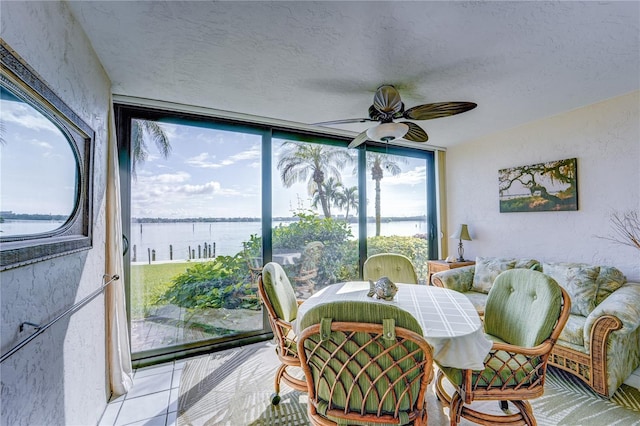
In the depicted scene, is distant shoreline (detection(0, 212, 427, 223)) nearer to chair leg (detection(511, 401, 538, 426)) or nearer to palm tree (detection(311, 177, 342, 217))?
palm tree (detection(311, 177, 342, 217))

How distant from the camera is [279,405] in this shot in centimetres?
202

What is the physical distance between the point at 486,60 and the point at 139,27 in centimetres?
226

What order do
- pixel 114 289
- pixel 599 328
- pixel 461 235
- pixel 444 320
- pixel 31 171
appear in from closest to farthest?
pixel 31 171
pixel 444 320
pixel 599 328
pixel 114 289
pixel 461 235

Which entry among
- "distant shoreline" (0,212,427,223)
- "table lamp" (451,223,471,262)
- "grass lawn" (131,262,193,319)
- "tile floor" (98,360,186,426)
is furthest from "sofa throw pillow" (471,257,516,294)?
"grass lawn" (131,262,193,319)

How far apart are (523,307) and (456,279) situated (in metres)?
1.61

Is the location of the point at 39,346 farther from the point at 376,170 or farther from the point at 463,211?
the point at 463,211

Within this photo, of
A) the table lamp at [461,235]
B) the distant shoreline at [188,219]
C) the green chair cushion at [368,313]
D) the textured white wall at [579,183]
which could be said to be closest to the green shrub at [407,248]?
the distant shoreline at [188,219]

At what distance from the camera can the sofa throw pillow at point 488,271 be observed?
3.17 meters

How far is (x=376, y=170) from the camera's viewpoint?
3928 mm

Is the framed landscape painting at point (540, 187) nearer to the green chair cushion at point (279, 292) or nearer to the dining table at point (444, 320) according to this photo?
the dining table at point (444, 320)

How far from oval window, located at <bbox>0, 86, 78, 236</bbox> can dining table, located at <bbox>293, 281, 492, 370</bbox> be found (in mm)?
1148

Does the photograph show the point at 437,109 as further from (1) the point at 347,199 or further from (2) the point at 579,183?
(2) the point at 579,183

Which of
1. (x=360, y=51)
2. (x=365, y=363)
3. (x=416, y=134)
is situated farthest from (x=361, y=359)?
(x=416, y=134)

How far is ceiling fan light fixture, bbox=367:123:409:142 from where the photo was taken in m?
2.03
